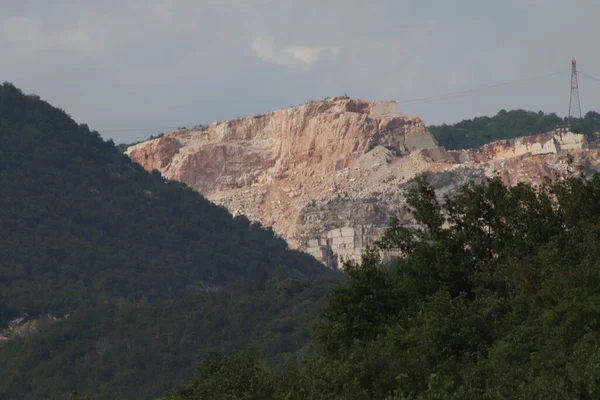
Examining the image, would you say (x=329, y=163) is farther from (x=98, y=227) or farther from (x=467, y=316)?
(x=467, y=316)

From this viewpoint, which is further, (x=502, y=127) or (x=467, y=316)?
(x=502, y=127)

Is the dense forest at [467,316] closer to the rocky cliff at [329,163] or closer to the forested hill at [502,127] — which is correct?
the rocky cliff at [329,163]

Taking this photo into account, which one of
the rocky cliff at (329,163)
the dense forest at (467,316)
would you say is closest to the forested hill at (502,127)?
the rocky cliff at (329,163)

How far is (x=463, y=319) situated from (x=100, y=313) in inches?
2228

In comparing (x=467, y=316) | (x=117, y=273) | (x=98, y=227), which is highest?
(x=98, y=227)

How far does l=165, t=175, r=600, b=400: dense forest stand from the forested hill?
10764cm

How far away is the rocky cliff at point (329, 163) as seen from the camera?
12506 cm

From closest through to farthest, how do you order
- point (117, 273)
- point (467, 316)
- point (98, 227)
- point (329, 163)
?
point (467, 316), point (117, 273), point (98, 227), point (329, 163)

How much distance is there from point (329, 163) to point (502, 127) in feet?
143

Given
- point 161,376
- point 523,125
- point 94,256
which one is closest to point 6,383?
point 161,376

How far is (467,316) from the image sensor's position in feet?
123

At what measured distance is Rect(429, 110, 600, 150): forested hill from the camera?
6176 inches

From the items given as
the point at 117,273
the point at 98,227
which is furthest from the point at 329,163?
the point at 117,273

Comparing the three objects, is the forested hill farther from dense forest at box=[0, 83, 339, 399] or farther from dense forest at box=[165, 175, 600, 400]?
dense forest at box=[165, 175, 600, 400]
